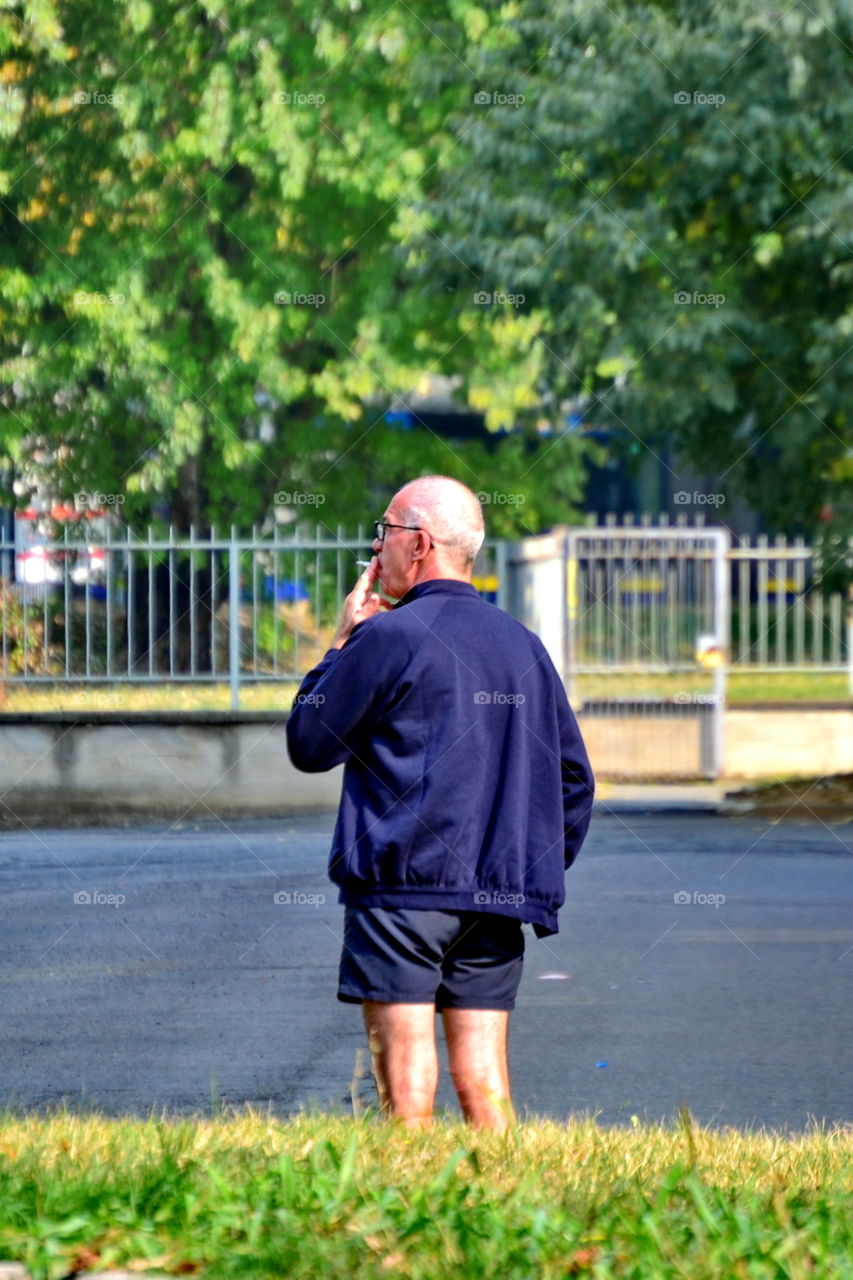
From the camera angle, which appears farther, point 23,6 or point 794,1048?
point 23,6

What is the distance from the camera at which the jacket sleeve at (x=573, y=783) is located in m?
4.43

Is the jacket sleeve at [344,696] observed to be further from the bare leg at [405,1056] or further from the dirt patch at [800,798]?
the dirt patch at [800,798]

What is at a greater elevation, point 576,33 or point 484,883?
point 576,33

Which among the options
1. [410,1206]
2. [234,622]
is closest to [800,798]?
[234,622]

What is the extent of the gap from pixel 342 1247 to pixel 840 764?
13760 millimetres

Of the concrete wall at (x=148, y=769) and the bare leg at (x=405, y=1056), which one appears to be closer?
the bare leg at (x=405, y=1056)

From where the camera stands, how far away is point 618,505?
39156 millimetres

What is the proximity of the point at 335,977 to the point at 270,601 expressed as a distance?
272 inches

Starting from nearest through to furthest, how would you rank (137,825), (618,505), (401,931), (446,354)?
(401,931) → (137,825) → (446,354) → (618,505)

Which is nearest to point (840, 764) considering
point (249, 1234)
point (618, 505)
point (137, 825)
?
point (137, 825)

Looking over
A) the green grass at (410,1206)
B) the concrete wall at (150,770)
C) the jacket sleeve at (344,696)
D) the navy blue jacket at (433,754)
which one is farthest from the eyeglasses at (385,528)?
the concrete wall at (150,770)

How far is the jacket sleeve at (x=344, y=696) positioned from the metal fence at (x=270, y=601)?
9776mm

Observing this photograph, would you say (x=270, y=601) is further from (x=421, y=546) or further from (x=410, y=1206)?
(x=410, y=1206)

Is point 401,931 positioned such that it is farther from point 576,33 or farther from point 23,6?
point 23,6
